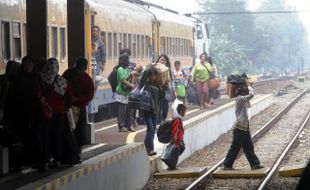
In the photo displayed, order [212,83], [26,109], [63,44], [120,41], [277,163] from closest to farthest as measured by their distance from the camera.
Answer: [26,109] < [277,163] < [63,44] < [120,41] < [212,83]

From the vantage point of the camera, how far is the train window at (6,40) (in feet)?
46.9

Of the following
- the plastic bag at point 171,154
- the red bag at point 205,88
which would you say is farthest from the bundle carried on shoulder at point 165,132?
the red bag at point 205,88

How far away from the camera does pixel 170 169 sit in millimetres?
14859

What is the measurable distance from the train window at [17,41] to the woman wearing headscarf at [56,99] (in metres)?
4.46

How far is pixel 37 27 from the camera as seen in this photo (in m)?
12.0

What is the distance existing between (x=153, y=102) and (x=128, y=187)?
187cm

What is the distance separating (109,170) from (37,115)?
67.1 inches

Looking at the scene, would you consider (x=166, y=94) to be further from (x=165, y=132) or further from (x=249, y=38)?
(x=249, y=38)

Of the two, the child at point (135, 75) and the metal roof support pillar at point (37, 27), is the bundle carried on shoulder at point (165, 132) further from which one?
the child at point (135, 75)

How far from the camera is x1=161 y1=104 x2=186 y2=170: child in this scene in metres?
14.2

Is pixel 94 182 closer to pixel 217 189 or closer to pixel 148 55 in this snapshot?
pixel 217 189

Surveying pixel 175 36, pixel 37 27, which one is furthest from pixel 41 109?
pixel 175 36

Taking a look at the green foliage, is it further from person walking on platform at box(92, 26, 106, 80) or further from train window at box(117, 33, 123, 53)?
person walking on platform at box(92, 26, 106, 80)

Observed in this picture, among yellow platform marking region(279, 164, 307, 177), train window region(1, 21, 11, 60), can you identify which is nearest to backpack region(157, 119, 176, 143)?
yellow platform marking region(279, 164, 307, 177)
